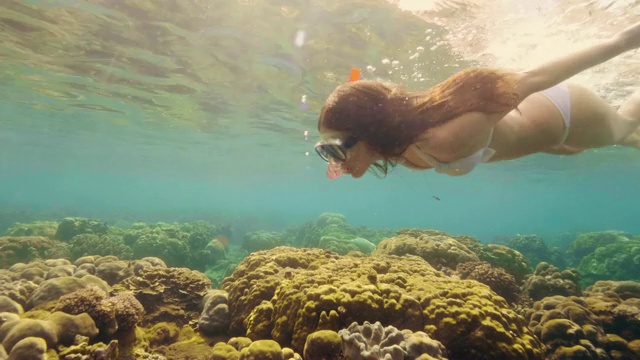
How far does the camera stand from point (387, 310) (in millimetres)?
3936

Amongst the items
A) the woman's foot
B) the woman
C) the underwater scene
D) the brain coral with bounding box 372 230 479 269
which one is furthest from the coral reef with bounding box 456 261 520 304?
the woman

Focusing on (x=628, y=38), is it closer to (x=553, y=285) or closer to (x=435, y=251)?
(x=553, y=285)

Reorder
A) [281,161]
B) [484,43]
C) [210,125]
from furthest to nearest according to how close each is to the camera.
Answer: [281,161] → [210,125] → [484,43]

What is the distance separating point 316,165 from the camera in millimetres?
53062

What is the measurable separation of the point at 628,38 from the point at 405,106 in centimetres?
233

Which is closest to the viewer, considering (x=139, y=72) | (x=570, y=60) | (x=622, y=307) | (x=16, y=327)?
(x=570, y=60)

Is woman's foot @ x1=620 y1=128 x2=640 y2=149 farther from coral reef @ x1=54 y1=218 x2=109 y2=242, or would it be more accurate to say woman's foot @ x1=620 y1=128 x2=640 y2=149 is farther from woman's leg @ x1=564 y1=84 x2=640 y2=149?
coral reef @ x1=54 y1=218 x2=109 y2=242

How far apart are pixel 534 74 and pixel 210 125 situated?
28748 millimetres

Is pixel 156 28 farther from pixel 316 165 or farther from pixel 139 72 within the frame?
pixel 316 165

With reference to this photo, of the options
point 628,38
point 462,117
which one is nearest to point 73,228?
point 462,117

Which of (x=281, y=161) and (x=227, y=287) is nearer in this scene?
(x=227, y=287)

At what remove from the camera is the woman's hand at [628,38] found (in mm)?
3295

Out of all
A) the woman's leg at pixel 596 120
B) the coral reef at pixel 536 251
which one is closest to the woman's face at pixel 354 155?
the woman's leg at pixel 596 120

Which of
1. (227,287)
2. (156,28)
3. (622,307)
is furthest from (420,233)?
(156,28)
